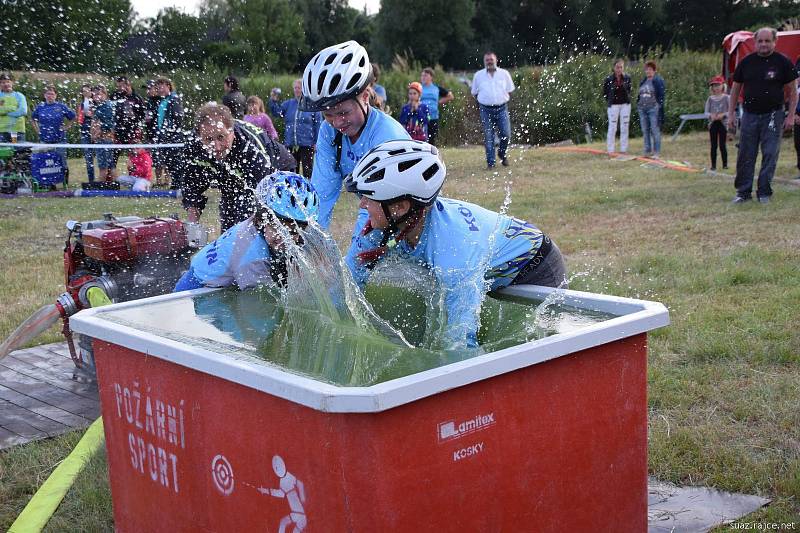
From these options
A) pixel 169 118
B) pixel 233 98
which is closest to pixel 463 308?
pixel 233 98

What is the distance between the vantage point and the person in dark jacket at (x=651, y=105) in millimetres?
17812

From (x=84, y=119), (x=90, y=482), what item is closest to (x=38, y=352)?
(x=90, y=482)

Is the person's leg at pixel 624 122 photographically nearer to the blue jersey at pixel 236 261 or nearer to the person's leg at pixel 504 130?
the person's leg at pixel 504 130

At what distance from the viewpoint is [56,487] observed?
3963 millimetres

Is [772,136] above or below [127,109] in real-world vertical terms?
below

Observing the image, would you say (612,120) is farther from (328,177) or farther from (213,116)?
(328,177)

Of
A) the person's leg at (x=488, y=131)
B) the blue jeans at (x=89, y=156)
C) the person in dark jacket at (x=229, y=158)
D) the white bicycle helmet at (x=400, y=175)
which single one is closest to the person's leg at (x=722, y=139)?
the person's leg at (x=488, y=131)

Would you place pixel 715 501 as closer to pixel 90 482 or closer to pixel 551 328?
pixel 551 328

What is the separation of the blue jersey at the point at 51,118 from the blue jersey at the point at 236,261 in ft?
48.2

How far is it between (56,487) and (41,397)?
1652 millimetres

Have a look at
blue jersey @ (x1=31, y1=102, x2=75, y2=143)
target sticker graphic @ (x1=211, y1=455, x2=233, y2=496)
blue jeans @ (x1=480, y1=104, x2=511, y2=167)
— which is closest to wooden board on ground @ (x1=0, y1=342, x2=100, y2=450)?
target sticker graphic @ (x1=211, y1=455, x2=233, y2=496)

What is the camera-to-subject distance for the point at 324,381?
2.43m

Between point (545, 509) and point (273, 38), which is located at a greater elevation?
point (273, 38)

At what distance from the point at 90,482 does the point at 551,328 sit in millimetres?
2419
